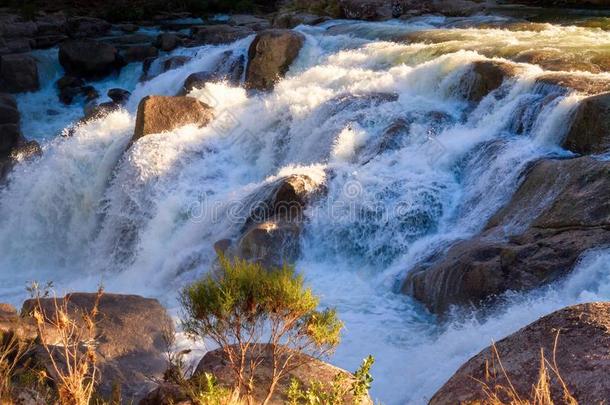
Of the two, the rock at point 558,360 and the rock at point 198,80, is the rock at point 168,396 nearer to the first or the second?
the rock at point 558,360

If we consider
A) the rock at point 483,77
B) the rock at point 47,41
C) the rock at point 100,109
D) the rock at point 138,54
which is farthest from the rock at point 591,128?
the rock at point 47,41

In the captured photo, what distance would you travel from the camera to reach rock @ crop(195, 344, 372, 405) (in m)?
4.37

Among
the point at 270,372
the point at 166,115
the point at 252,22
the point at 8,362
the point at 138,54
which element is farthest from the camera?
the point at 252,22

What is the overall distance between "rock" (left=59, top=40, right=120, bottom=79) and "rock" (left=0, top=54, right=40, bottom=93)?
1.05m

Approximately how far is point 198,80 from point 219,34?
6544 mm

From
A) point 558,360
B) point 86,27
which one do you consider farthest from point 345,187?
point 86,27

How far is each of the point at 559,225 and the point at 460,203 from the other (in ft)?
6.69

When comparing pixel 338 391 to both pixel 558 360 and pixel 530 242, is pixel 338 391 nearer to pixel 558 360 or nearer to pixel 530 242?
pixel 558 360

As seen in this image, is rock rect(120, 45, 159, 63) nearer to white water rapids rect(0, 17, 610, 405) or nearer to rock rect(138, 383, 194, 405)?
white water rapids rect(0, 17, 610, 405)

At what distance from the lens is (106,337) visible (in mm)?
6523

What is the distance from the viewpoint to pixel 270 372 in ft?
15.1

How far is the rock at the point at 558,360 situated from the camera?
352cm

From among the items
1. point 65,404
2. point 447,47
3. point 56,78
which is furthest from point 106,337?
point 56,78

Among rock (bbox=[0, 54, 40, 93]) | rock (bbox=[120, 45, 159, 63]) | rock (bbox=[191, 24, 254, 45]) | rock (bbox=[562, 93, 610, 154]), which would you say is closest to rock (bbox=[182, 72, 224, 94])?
rock (bbox=[191, 24, 254, 45])
